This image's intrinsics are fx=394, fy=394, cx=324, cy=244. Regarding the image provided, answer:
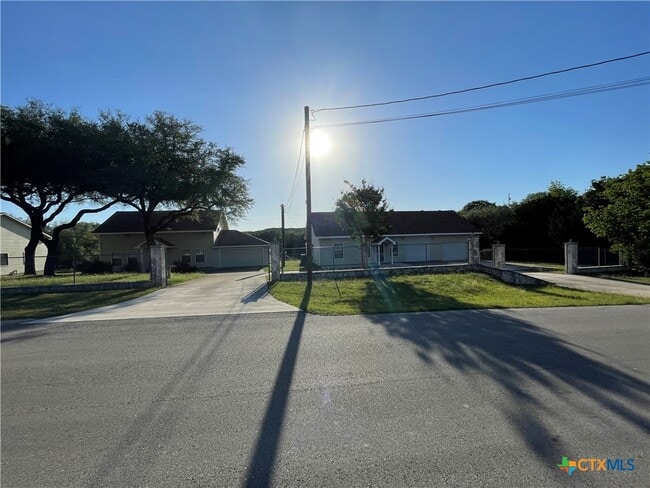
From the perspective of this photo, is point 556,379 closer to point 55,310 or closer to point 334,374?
point 334,374

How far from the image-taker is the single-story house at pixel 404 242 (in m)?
33.2

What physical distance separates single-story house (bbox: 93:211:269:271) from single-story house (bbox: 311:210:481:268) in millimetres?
8282

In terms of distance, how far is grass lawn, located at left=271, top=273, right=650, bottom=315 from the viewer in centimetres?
1098

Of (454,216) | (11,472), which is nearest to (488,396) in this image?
(11,472)

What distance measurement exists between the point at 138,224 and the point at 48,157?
13.8 m

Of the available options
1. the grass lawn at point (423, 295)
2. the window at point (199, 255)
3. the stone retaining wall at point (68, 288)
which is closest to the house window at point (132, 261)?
the window at point (199, 255)

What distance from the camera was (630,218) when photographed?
827 inches

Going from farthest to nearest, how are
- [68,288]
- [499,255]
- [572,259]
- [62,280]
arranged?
[572,259] → [499,255] → [62,280] → [68,288]

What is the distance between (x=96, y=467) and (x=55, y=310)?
10210 mm

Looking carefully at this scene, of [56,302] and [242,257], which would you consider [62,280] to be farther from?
[242,257]

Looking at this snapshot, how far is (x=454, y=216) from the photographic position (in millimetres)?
39375

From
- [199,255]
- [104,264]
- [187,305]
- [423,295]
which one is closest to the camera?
[187,305]

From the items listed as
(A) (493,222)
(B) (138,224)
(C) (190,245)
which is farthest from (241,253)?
(A) (493,222)

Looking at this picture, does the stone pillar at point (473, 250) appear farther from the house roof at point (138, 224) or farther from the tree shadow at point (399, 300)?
the house roof at point (138, 224)
